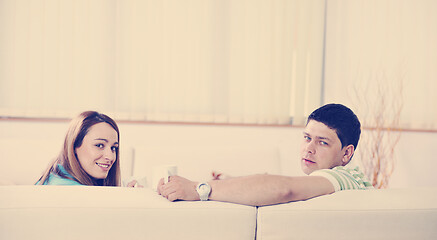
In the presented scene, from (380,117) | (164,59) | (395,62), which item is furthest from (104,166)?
(395,62)

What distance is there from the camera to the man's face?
1438 millimetres

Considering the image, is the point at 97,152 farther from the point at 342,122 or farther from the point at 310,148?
the point at 342,122

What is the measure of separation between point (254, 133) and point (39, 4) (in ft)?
7.34

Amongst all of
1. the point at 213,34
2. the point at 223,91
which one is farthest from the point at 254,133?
the point at 213,34

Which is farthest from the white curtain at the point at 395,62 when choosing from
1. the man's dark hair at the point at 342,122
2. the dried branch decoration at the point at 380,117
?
the man's dark hair at the point at 342,122

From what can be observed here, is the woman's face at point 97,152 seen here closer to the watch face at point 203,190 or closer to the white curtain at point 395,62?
the watch face at point 203,190

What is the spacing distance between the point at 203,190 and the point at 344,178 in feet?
1.49

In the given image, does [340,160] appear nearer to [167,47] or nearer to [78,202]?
[78,202]

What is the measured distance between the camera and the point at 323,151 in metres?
1.44

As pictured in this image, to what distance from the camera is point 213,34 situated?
3.65 meters

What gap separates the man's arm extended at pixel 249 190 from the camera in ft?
3.06

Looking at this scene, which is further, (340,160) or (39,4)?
(39,4)

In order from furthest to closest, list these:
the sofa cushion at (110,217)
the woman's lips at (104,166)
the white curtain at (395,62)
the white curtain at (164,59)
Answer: the white curtain at (395,62) < the white curtain at (164,59) < the woman's lips at (104,166) < the sofa cushion at (110,217)

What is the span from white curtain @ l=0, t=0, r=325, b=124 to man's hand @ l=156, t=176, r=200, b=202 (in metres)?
2.60
